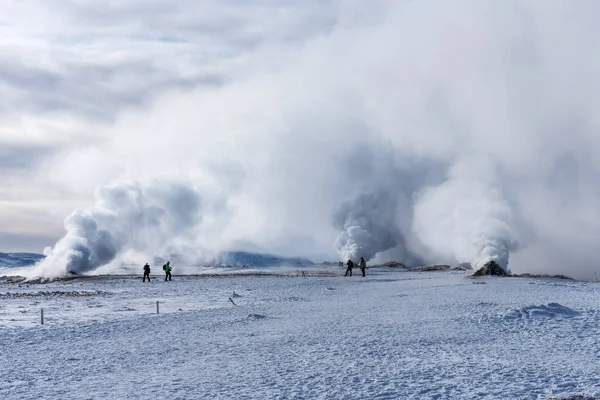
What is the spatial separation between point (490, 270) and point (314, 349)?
36.6 metres

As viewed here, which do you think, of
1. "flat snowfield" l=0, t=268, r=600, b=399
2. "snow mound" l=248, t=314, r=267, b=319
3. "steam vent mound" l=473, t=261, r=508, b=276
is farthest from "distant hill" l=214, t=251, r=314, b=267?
"snow mound" l=248, t=314, r=267, b=319

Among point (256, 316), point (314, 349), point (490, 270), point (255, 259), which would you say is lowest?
point (314, 349)

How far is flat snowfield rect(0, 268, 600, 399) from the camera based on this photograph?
13.3 metres

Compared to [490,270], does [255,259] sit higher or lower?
higher

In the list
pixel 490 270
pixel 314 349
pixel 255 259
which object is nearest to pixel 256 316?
pixel 314 349

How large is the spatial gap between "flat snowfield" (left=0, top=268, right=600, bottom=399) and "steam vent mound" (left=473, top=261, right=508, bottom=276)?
1952 cm

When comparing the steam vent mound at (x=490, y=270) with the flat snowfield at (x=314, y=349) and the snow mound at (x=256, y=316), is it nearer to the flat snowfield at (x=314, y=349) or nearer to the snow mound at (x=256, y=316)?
the flat snowfield at (x=314, y=349)

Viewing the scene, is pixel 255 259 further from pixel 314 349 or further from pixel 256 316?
pixel 314 349

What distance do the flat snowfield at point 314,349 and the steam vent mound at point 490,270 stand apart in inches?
768

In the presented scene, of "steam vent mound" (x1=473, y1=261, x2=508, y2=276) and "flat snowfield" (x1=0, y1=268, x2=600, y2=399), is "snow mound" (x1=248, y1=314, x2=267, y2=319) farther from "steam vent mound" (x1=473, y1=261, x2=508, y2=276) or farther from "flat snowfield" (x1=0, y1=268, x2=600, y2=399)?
"steam vent mound" (x1=473, y1=261, x2=508, y2=276)

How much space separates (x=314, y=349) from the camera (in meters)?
17.7

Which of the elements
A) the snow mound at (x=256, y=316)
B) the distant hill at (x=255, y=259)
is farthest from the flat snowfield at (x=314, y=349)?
the distant hill at (x=255, y=259)

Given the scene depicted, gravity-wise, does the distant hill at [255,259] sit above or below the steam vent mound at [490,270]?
above

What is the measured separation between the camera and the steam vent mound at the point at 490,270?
50469 millimetres
